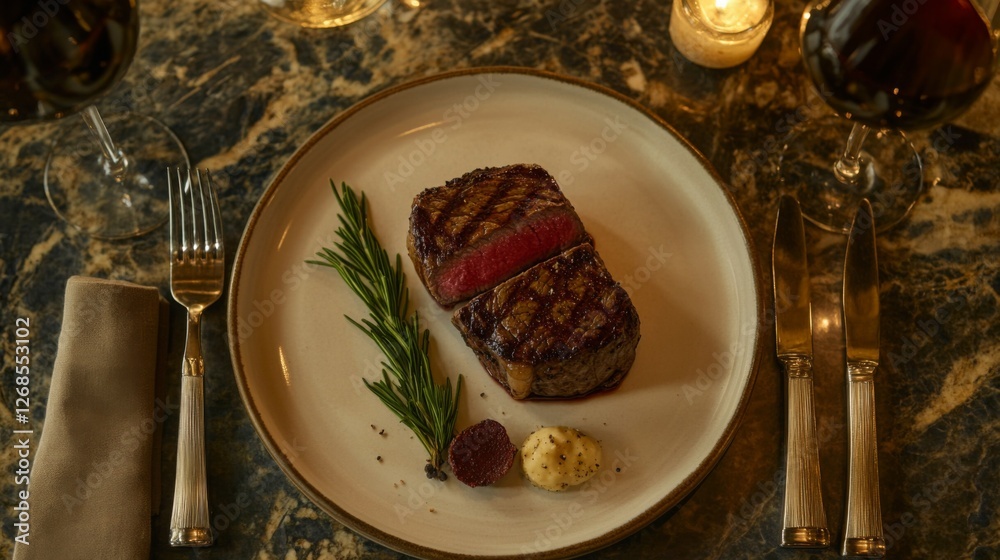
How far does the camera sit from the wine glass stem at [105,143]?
261cm

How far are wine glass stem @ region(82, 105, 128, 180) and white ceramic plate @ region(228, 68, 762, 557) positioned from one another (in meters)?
0.59

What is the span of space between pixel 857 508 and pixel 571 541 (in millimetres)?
833

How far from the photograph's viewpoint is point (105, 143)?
2684mm

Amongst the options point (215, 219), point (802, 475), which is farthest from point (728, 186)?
point (215, 219)

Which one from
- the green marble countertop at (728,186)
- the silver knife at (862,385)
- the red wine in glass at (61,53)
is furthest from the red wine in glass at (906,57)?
the red wine in glass at (61,53)

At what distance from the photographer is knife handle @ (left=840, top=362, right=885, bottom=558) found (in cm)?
227

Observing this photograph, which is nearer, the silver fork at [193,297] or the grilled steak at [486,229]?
the silver fork at [193,297]

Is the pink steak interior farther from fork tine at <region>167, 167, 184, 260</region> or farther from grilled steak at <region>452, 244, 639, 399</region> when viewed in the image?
fork tine at <region>167, 167, 184, 260</region>

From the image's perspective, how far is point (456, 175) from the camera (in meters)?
2.77

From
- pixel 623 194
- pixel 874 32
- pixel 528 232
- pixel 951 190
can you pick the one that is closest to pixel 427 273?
pixel 528 232

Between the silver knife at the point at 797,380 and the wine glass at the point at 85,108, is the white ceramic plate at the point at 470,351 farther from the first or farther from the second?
the wine glass at the point at 85,108

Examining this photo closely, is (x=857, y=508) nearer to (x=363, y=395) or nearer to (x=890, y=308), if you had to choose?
(x=890, y=308)

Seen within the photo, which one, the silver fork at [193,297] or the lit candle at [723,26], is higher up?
the lit candle at [723,26]

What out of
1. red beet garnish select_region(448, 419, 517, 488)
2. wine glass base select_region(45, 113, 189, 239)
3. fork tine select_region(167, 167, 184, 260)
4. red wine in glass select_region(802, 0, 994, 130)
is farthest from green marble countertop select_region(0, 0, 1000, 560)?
red wine in glass select_region(802, 0, 994, 130)
